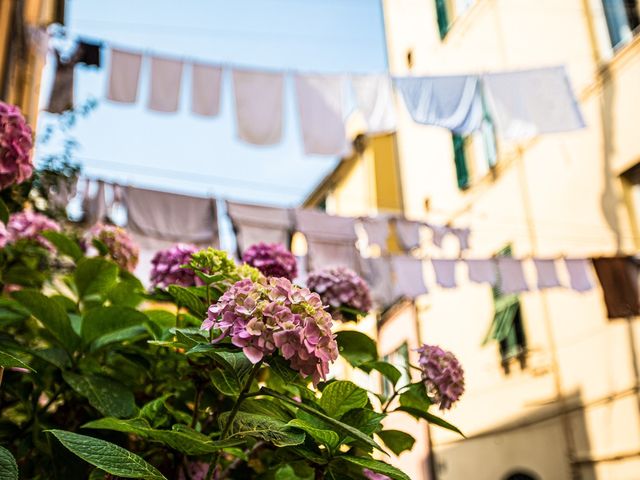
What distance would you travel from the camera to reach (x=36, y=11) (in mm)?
6020

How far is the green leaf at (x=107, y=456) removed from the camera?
770 mm

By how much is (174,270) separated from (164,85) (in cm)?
489

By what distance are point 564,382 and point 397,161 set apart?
6841 mm

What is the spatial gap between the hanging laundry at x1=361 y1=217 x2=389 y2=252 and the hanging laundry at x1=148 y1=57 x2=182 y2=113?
2.52m

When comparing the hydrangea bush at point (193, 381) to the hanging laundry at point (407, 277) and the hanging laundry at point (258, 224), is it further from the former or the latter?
the hanging laundry at point (407, 277)

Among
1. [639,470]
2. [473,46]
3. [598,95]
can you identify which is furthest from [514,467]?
[473,46]

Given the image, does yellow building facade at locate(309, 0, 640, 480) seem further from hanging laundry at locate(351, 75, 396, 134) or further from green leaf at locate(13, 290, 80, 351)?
green leaf at locate(13, 290, 80, 351)

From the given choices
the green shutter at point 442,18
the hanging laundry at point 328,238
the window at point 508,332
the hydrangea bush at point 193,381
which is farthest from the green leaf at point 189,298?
the green shutter at point 442,18

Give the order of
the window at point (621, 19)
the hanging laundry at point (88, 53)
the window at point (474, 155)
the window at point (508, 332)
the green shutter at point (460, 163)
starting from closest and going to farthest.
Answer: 1. the hanging laundry at point (88, 53)
2. the window at point (621, 19)
3. the window at point (508, 332)
4. the window at point (474, 155)
5. the green shutter at point (460, 163)

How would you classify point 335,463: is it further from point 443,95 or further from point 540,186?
point 540,186

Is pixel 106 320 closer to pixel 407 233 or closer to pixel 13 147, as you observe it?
pixel 13 147

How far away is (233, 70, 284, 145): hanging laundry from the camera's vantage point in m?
6.00

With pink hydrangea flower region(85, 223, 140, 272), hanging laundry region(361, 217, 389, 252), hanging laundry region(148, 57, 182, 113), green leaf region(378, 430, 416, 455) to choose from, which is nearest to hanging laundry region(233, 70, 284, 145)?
hanging laundry region(148, 57, 182, 113)

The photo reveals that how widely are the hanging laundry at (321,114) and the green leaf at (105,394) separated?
489 centimetres
